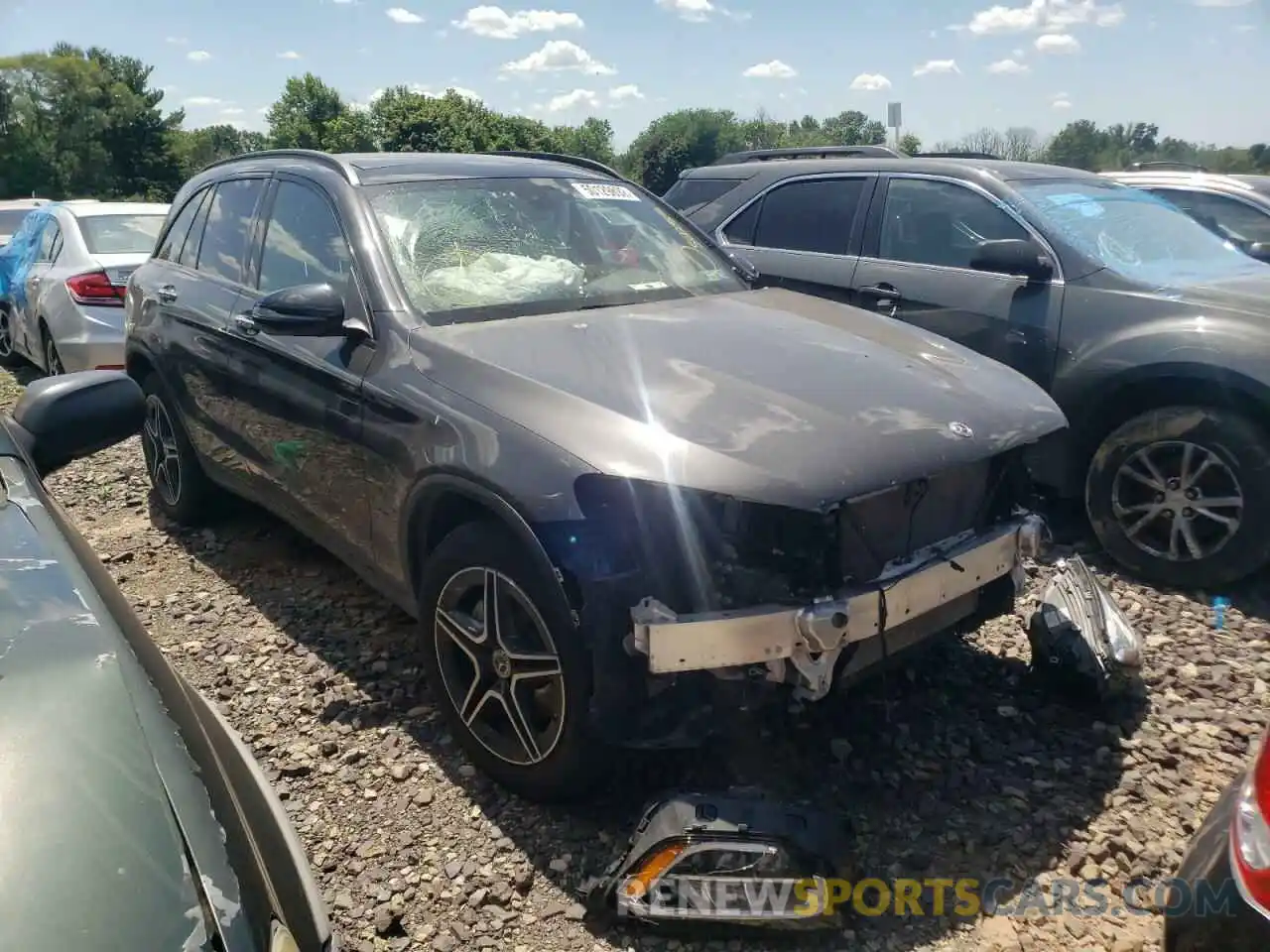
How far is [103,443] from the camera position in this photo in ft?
7.83

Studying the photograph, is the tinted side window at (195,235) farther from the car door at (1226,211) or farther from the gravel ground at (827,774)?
the car door at (1226,211)

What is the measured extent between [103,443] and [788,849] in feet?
6.37

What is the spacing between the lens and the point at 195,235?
4.76m

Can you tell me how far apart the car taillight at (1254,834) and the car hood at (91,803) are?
4.71ft

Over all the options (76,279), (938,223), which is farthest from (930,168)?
(76,279)

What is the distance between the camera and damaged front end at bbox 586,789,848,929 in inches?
90.0

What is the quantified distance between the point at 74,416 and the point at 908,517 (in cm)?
213

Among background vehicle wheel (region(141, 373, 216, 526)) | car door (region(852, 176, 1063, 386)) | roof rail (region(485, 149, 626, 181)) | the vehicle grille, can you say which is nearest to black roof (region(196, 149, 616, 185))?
roof rail (region(485, 149, 626, 181))

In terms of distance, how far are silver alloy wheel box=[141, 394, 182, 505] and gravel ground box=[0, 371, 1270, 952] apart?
107cm

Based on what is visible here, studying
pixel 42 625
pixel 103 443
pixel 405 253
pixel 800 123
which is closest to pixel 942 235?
pixel 405 253

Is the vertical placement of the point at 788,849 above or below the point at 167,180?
below

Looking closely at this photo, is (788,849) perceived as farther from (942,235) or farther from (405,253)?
(942,235)

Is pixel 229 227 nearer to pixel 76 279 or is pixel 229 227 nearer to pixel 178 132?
pixel 76 279

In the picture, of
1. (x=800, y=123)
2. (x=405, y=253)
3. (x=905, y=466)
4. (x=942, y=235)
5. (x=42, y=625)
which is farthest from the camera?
(x=800, y=123)
